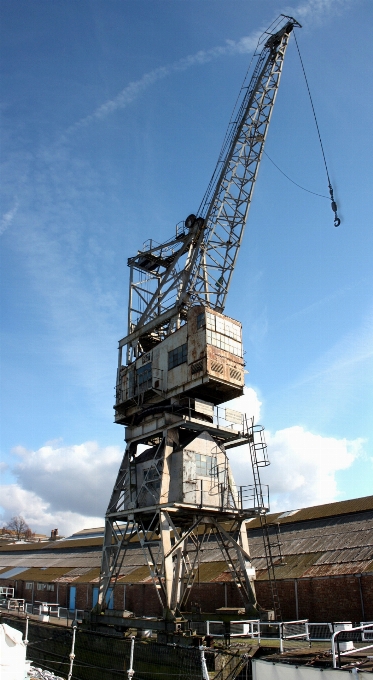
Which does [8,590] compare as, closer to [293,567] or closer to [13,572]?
[13,572]

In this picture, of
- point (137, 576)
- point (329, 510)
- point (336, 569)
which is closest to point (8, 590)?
point (137, 576)

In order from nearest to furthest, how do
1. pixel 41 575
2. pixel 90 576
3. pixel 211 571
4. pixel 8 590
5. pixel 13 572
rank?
pixel 211 571 < pixel 90 576 < pixel 41 575 < pixel 8 590 < pixel 13 572

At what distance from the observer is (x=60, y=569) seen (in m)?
45.5

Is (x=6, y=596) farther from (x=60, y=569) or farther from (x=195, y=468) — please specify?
(x=195, y=468)

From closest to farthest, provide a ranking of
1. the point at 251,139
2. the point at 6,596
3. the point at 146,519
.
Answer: the point at 146,519 → the point at 251,139 → the point at 6,596

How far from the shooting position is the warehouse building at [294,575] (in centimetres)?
2180

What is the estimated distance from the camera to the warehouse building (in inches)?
858

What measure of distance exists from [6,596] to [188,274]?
35548 millimetres

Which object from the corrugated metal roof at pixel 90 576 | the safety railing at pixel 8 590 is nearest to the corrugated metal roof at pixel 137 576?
the corrugated metal roof at pixel 90 576

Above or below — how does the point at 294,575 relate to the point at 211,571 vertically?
above

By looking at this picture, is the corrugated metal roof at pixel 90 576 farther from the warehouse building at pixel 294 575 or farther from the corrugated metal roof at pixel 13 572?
the corrugated metal roof at pixel 13 572

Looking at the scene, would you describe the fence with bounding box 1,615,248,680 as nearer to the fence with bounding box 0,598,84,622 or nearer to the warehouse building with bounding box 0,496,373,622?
the fence with bounding box 0,598,84,622

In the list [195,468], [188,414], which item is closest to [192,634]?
[195,468]

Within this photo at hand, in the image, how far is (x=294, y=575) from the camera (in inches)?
945
